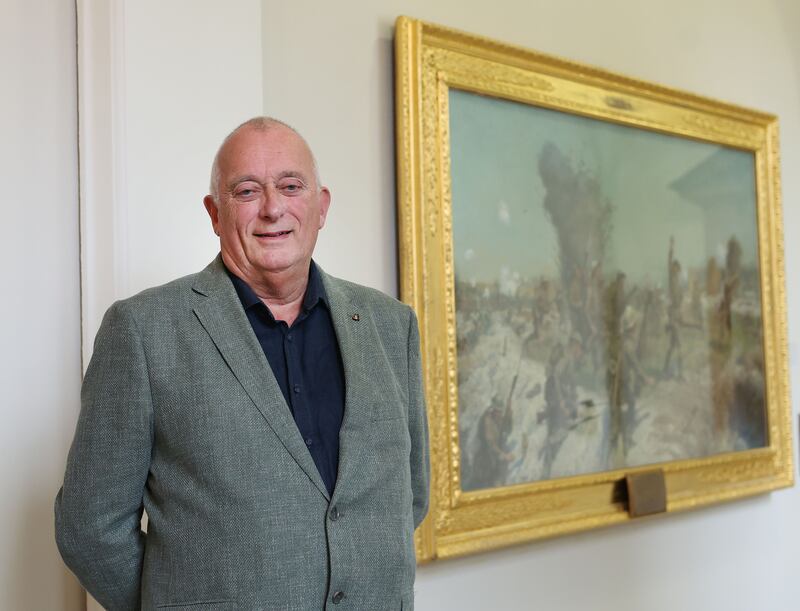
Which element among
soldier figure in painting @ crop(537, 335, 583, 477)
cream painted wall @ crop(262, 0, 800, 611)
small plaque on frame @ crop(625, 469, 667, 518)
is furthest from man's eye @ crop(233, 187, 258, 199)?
small plaque on frame @ crop(625, 469, 667, 518)

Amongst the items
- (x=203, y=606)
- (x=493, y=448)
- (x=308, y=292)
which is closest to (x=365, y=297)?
(x=308, y=292)

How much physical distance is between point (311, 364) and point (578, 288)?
2288mm

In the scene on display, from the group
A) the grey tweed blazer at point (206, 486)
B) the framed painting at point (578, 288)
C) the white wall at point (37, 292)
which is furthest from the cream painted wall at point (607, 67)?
the grey tweed blazer at point (206, 486)

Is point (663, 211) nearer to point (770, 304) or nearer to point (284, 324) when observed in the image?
point (770, 304)

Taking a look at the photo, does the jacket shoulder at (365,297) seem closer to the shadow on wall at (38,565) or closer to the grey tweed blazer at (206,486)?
the grey tweed blazer at (206,486)

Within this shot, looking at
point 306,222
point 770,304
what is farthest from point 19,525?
point 770,304

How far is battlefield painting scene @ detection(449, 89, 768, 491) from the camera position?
12.9 ft

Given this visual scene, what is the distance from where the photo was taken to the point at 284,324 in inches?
91.4

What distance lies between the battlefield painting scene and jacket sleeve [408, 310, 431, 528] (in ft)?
3.26

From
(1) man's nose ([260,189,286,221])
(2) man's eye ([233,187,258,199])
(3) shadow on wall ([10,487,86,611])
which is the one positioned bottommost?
(3) shadow on wall ([10,487,86,611])

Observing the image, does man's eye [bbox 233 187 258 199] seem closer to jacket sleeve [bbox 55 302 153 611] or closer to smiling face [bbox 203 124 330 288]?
smiling face [bbox 203 124 330 288]

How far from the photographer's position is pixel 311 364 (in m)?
2.33

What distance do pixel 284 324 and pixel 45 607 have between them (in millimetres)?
1349

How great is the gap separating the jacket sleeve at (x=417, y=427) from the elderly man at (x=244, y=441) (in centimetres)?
26
